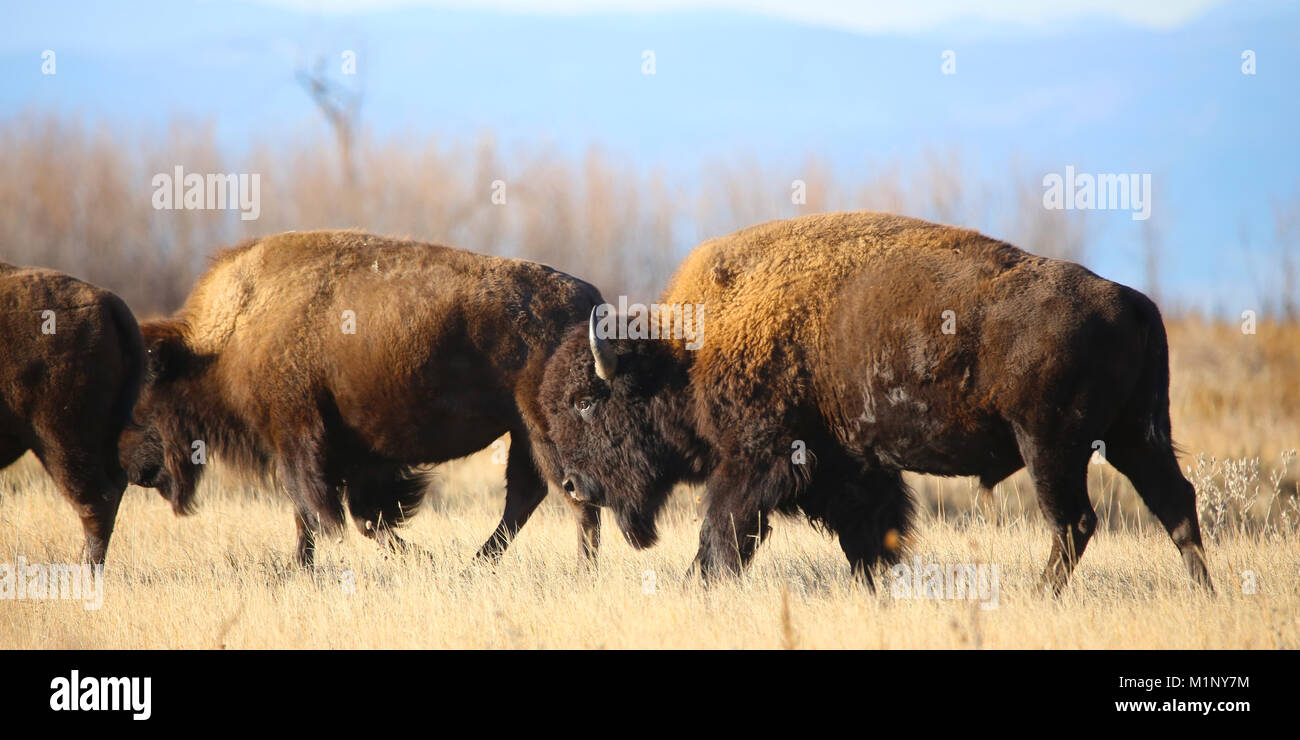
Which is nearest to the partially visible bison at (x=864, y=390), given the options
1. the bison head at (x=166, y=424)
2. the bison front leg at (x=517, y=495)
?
the bison front leg at (x=517, y=495)

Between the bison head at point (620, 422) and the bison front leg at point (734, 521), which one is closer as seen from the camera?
the bison front leg at point (734, 521)

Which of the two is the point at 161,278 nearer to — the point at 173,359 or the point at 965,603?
the point at 173,359

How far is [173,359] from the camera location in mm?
7793

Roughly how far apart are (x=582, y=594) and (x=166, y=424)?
3.38 metres

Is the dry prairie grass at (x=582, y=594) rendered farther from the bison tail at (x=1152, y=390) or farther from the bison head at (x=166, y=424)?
the bison tail at (x=1152, y=390)

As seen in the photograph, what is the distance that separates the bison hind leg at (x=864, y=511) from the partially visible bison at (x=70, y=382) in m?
4.02

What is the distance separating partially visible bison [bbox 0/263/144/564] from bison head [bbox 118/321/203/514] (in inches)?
28.2

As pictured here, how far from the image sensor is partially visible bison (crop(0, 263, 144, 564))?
22.1ft

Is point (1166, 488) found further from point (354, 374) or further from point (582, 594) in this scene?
point (354, 374)

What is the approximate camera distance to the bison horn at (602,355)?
6.41 m

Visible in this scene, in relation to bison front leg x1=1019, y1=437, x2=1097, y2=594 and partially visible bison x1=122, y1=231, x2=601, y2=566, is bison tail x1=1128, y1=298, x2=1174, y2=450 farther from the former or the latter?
partially visible bison x1=122, y1=231, x2=601, y2=566

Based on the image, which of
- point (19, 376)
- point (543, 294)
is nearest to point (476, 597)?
point (543, 294)

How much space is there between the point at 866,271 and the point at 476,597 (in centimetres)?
261

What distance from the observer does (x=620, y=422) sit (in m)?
6.67
